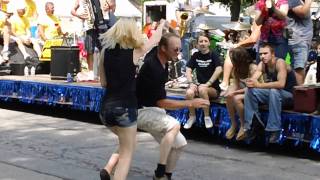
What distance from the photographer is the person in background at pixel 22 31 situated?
13.4m

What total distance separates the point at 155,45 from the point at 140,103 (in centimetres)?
57

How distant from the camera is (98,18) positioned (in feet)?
33.7

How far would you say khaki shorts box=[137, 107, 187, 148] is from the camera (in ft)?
19.2

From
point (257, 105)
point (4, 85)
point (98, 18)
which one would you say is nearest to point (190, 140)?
point (257, 105)

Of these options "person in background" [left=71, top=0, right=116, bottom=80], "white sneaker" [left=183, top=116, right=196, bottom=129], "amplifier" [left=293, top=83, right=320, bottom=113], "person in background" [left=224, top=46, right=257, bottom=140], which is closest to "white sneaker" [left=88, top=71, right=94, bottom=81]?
"person in background" [left=71, top=0, right=116, bottom=80]

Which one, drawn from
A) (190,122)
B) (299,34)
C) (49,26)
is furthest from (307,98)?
(49,26)

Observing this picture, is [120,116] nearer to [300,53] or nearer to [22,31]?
[300,53]

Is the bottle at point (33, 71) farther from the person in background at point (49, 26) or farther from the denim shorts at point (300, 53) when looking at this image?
the denim shorts at point (300, 53)

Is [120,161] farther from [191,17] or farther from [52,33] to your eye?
[52,33]

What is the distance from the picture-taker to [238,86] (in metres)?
8.01

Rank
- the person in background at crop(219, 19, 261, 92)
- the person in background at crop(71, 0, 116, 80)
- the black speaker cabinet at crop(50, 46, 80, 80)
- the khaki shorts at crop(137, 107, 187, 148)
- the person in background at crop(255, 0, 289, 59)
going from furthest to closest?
the black speaker cabinet at crop(50, 46, 80, 80), the person in background at crop(71, 0, 116, 80), the person in background at crop(219, 19, 261, 92), the person in background at crop(255, 0, 289, 59), the khaki shorts at crop(137, 107, 187, 148)

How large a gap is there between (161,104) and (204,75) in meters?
2.83

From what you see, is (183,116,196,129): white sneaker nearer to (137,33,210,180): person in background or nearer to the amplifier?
the amplifier

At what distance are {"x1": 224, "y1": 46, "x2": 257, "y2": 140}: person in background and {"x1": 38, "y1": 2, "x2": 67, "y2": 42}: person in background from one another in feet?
21.7
